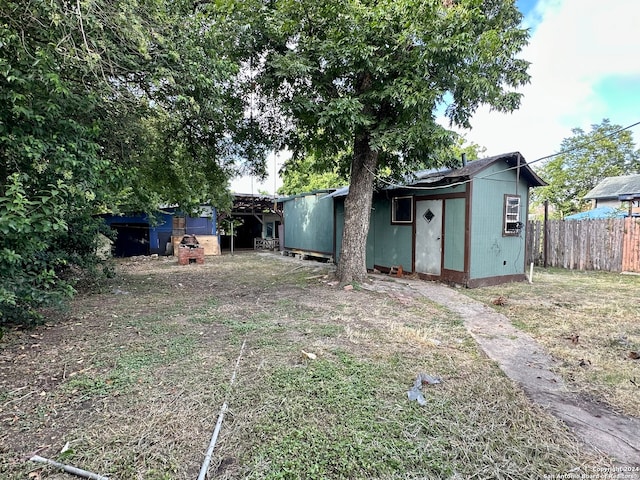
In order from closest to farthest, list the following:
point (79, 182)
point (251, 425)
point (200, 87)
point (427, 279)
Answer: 1. point (251, 425)
2. point (79, 182)
3. point (200, 87)
4. point (427, 279)

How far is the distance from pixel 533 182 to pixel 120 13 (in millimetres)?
8147

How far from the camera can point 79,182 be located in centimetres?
314

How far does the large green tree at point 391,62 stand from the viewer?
487cm

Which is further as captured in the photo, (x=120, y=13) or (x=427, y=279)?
(x=427, y=279)

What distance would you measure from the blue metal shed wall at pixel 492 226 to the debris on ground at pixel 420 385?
15.3 ft

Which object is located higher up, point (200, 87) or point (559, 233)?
point (200, 87)

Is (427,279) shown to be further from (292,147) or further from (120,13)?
(120,13)

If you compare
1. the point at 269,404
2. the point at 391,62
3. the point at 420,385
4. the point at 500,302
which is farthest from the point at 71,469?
the point at 391,62

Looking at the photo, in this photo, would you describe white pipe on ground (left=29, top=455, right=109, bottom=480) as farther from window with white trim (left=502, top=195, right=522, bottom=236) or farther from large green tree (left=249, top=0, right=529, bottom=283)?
window with white trim (left=502, top=195, right=522, bottom=236)

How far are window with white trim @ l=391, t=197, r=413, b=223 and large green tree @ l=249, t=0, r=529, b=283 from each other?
5.48 ft

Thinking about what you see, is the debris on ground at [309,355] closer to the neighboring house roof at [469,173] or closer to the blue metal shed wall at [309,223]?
the neighboring house roof at [469,173]

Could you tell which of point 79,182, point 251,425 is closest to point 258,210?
point 79,182

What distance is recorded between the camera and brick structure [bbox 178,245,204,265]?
1091cm

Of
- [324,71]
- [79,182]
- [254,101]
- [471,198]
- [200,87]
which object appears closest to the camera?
[79,182]
